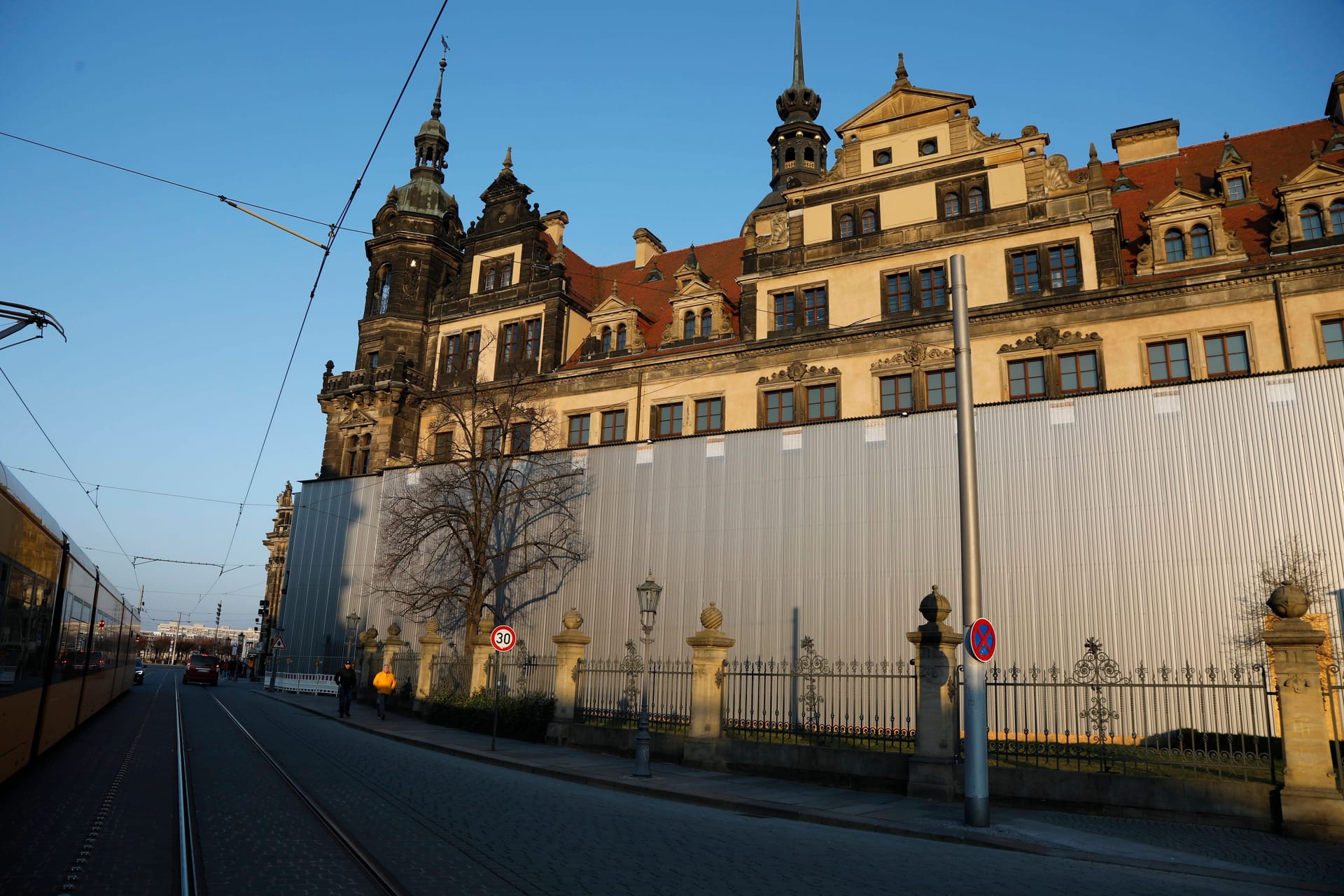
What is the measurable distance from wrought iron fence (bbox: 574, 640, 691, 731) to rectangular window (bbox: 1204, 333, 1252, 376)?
17.5m

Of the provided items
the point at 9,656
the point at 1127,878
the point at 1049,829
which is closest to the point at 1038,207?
the point at 1049,829

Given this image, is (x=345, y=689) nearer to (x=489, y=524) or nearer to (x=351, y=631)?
(x=489, y=524)

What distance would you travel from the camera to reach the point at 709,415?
107ft

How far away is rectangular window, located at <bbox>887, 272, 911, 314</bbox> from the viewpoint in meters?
29.8

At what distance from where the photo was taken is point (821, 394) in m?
30.4

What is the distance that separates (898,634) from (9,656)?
19655mm

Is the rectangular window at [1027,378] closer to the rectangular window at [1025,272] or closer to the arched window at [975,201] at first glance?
the rectangular window at [1025,272]

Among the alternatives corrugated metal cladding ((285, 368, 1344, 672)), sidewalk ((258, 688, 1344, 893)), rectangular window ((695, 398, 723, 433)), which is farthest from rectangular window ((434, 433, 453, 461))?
sidewalk ((258, 688, 1344, 893))

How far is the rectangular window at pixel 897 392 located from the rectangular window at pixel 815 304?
351 cm

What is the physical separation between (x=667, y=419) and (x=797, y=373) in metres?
5.62

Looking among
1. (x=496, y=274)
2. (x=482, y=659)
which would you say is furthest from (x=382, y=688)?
(x=496, y=274)

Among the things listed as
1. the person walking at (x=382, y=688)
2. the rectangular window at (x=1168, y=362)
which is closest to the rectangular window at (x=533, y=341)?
the person walking at (x=382, y=688)

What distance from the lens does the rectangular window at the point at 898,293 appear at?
29781 mm

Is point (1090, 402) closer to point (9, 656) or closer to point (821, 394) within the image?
point (821, 394)
